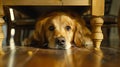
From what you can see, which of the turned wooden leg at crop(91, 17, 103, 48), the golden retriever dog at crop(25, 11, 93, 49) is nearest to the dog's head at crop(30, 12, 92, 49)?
the golden retriever dog at crop(25, 11, 93, 49)

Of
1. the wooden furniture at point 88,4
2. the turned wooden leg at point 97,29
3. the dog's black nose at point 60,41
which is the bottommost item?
the dog's black nose at point 60,41

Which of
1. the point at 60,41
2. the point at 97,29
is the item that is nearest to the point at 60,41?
the point at 60,41

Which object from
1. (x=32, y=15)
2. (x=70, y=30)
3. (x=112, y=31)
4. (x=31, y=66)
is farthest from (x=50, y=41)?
(x=112, y=31)

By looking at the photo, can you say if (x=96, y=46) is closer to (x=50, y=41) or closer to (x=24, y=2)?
(x=50, y=41)

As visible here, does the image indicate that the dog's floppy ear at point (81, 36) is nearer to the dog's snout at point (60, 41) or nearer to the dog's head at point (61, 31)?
the dog's head at point (61, 31)

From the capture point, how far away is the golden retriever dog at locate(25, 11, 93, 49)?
1580 millimetres

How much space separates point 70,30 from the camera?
168cm

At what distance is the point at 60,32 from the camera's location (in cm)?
162

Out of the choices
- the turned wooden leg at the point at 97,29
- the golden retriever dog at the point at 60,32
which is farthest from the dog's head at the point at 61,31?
the turned wooden leg at the point at 97,29

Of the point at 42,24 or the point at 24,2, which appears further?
the point at 42,24

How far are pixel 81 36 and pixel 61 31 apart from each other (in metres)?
0.17

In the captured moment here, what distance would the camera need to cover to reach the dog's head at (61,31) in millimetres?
1572

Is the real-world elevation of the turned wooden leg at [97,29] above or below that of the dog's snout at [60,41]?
above

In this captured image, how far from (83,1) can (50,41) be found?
0.31 meters
